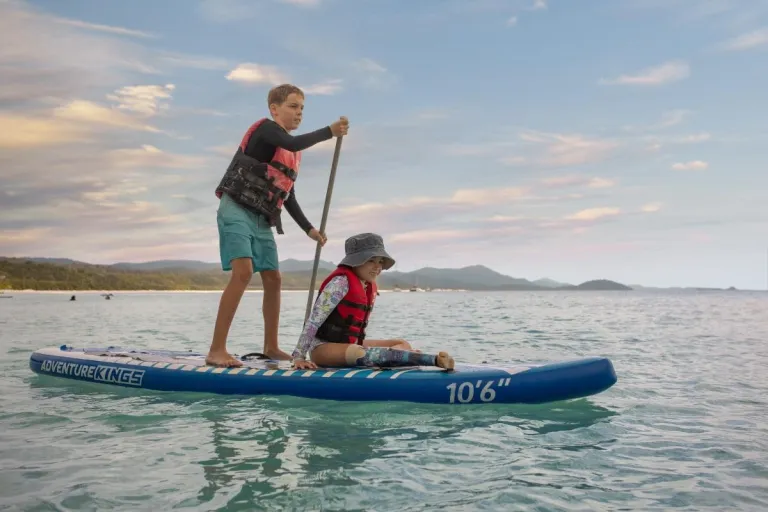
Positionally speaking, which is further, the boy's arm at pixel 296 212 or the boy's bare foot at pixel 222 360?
the boy's arm at pixel 296 212

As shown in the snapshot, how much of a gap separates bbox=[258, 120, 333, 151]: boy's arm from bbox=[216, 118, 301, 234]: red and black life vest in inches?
6.0

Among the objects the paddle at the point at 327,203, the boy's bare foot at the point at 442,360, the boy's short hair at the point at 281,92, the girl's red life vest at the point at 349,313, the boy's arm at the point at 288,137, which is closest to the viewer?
the boy's bare foot at the point at 442,360

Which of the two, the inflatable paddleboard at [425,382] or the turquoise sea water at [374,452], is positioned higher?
the inflatable paddleboard at [425,382]

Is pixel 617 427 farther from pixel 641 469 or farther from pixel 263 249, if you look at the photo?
pixel 263 249

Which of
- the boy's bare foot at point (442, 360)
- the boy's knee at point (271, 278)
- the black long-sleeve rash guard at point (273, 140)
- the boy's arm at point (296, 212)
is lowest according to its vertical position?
the boy's bare foot at point (442, 360)

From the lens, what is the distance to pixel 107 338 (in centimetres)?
1512

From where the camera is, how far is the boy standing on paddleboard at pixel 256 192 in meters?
6.29

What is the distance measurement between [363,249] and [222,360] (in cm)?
197

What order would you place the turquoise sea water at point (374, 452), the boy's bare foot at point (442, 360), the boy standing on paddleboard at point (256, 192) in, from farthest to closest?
the boy standing on paddleboard at point (256, 192) < the boy's bare foot at point (442, 360) < the turquoise sea water at point (374, 452)

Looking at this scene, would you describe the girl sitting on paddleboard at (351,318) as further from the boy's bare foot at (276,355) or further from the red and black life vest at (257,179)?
the red and black life vest at (257,179)

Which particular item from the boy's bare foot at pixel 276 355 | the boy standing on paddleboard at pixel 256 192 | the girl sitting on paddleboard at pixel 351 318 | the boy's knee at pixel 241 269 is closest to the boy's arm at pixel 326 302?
the girl sitting on paddleboard at pixel 351 318

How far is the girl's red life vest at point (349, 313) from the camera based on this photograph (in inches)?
223

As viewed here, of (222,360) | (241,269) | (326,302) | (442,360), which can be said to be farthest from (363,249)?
(222,360)

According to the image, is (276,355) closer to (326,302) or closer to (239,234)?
(239,234)
